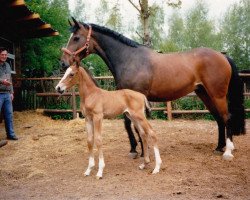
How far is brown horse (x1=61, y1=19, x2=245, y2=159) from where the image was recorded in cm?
564

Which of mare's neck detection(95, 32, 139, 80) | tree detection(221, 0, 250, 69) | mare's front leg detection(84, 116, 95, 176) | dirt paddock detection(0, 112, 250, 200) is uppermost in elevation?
tree detection(221, 0, 250, 69)

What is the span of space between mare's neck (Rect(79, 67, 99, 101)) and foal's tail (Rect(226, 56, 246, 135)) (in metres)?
2.71

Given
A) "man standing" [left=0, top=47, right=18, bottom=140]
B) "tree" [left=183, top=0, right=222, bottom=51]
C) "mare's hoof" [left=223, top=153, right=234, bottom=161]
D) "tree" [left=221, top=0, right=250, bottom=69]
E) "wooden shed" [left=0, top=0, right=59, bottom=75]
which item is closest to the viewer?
"mare's hoof" [left=223, top=153, right=234, bottom=161]

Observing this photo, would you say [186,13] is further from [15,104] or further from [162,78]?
[162,78]

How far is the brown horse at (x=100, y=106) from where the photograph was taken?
4840mm

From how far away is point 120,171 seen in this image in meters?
5.08

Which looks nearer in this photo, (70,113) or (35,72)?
(70,113)

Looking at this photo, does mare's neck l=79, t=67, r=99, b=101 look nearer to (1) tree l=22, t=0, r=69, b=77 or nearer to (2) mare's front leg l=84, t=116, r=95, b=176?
(2) mare's front leg l=84, t=116, r=95, b=176

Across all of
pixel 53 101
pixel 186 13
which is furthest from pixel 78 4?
pixel 53 101

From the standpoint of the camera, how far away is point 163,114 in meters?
12.0

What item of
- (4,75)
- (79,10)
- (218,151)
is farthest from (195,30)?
(218,151)

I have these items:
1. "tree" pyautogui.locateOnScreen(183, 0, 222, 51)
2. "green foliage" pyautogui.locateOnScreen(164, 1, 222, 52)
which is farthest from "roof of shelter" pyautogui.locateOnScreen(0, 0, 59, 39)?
"tree" pyautogui.locateOnScreen(183, 0, 222, 51)

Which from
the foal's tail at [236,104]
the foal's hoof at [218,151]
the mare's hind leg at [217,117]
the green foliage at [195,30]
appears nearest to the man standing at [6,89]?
the mare's hind leg at [217,117]

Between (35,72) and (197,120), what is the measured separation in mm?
9014
